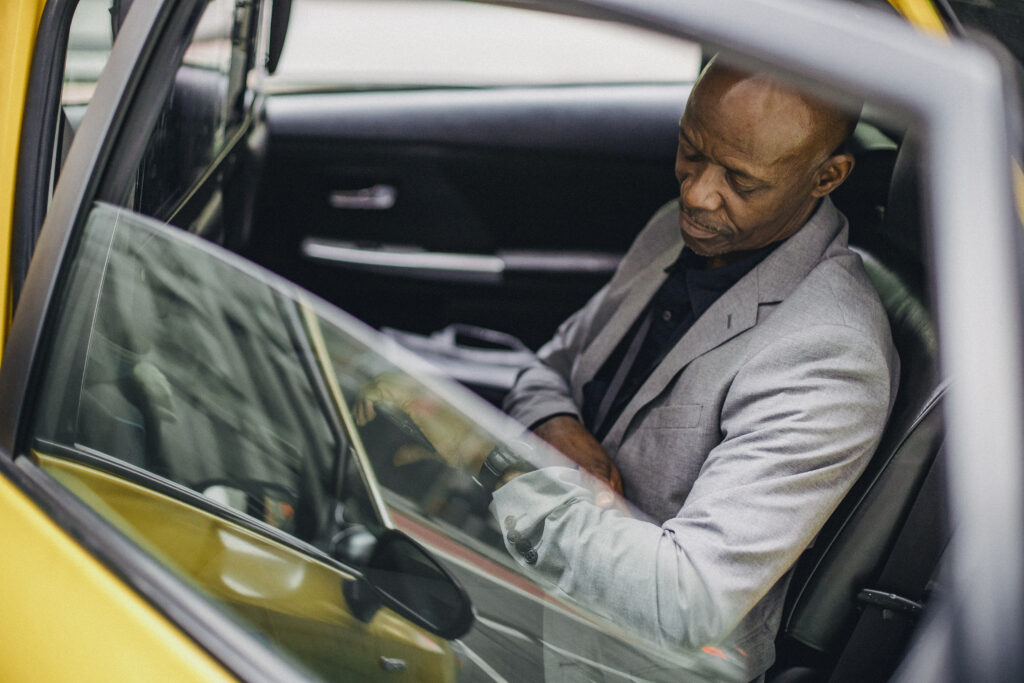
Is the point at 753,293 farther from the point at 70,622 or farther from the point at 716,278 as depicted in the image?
the point at 70,622

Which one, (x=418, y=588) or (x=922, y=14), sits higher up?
(x=922, y=14)

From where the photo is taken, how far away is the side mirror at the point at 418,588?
0.91m

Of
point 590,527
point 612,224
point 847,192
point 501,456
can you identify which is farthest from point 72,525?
A: point 612,224

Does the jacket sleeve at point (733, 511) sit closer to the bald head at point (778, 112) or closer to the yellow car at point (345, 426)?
the yellow car at point (345, 426)

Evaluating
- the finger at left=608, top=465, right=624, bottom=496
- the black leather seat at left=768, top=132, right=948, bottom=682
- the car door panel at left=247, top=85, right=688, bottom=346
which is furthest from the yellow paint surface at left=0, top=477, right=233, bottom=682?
the car door panel at left=247, top=85, right=688, bottom=346

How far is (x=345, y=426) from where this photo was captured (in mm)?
1123

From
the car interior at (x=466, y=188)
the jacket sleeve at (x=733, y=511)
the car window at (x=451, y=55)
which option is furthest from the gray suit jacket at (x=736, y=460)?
the car window at (x=451, y=55)

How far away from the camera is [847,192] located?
161cm

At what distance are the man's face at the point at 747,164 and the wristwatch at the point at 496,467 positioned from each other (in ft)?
1.61

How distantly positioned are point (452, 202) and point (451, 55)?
510mm

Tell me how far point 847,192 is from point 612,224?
1.22 meters

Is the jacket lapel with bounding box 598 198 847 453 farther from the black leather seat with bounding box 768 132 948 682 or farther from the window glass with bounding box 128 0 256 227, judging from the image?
the window glass with bounding box 128 0 256 227

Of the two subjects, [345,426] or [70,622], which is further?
[345,426]

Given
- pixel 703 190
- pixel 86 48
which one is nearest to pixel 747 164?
pixel 703 190
